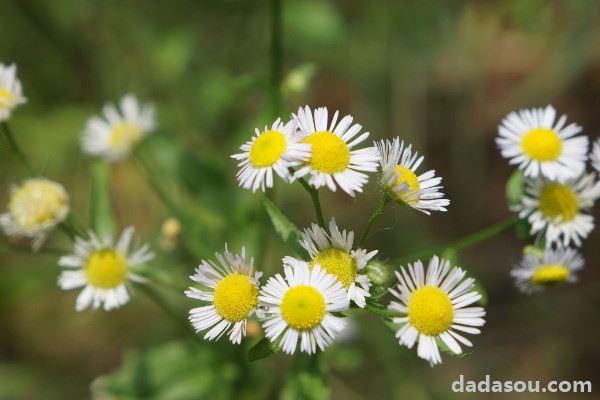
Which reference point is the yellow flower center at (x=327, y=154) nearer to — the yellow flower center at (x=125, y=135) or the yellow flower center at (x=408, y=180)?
the yellow flower center at (x=408, y=180)

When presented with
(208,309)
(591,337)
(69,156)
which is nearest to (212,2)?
(69,156)

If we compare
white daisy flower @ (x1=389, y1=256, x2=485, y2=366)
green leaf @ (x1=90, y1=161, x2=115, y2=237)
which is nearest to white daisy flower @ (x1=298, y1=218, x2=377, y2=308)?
white daisy flower @ (x1=389, y1=256, x2=485, y2=366)

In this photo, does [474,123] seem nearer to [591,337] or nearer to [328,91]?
[328,91]

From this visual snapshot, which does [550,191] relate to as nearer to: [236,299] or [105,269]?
[236,299]

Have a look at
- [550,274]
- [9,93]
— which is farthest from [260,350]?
[9,93]

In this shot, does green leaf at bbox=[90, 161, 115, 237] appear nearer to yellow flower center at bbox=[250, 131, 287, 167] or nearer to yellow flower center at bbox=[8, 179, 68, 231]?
yellow flower center at bbox=[8, 179, 68, 231]

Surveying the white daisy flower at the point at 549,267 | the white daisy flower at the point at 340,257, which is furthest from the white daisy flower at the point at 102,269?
the white daisy flower at the point at 549,267
